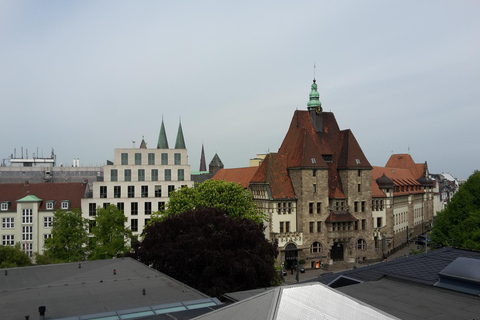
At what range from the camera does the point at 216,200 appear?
4866 cm

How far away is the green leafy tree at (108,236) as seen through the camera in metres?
41.3

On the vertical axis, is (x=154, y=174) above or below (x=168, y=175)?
above

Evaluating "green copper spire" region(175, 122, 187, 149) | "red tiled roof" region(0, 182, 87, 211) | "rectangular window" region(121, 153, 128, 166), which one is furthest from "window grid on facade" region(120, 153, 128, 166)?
"green copper spire" region(175, 122, 187, 149)

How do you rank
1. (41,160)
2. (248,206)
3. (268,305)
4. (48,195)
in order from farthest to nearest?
(41,160)
(48,195)
(248,206)
(268,305)

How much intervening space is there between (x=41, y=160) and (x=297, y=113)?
308 feet

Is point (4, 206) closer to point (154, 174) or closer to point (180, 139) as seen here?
point (154, 174)

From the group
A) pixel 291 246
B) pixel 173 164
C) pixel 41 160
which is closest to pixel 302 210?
pixel 291 246

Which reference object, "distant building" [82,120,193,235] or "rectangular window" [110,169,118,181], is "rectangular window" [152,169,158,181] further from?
"rectangular window" [110,169,118,181]

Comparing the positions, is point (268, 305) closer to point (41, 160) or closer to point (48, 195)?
point (48, 195)

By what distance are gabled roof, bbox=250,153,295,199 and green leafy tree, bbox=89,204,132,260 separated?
71.8 feet

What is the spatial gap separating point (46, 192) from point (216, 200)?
28.5 m

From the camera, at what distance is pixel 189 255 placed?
104ft

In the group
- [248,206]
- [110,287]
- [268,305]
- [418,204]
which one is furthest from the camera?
[418,204]

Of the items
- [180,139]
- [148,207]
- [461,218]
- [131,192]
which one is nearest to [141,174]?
[131,192]
